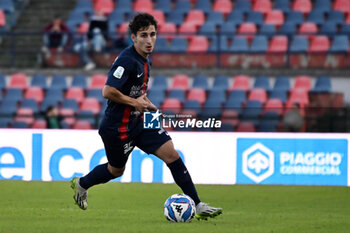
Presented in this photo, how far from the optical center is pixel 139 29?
8305 millimetres

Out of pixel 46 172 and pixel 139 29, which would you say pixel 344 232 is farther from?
pixel 46 172

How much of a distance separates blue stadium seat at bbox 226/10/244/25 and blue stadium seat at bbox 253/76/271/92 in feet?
8.77

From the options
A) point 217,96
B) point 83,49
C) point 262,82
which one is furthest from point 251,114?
point 83,49

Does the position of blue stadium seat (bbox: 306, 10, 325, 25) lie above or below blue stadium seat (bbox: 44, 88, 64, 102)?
above

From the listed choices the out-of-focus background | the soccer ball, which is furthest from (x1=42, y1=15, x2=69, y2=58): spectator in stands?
the soccer ball

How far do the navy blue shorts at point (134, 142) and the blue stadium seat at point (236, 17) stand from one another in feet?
42.3

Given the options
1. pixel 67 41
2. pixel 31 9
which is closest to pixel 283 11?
pixel 67 41

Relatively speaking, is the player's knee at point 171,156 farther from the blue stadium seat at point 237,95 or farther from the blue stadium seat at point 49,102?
the blue stadium seat at point 49,102

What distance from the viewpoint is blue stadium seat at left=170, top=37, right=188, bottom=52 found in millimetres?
19969

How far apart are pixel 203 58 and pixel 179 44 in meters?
0.82

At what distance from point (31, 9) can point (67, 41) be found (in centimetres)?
389

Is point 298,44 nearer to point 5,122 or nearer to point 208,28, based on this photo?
point 208,28

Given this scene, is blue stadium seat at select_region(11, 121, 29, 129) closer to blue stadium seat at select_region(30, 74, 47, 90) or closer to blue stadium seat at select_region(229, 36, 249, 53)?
blue stadium seat at select_region(30, 74, 47, 90)

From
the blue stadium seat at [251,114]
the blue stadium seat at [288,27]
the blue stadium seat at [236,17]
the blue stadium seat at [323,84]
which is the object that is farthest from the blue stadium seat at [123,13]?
the blue stadium seat at [251,114]
